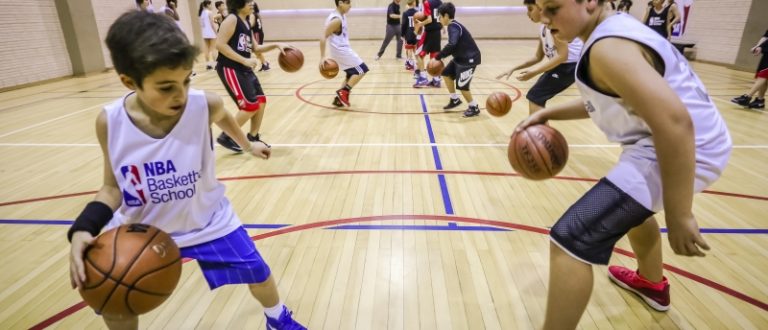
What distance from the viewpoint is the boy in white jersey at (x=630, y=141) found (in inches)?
51.2

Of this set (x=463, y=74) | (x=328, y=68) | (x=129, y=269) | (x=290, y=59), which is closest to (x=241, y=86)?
(x=290, y=59)

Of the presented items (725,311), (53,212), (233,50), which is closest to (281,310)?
(725,311)

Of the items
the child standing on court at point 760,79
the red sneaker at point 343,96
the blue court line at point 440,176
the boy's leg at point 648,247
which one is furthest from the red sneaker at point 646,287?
the child standing on court at point 760,79

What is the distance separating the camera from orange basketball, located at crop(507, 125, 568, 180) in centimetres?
211

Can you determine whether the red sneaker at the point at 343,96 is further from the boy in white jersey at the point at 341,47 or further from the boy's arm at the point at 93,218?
the boy's arm at the point at 93,218

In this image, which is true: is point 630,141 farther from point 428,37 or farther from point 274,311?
point 428,37

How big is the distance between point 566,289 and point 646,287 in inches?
41.2

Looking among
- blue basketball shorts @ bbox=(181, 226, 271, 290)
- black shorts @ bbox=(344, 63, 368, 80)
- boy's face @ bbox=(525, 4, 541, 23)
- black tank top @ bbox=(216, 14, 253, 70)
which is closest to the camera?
blue basketball shorts @ bbox=(181, 226, 271, 290)

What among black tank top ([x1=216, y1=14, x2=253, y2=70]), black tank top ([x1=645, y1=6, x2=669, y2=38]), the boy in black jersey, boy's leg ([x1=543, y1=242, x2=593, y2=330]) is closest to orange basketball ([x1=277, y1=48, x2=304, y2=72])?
black tank top ([x1=216, y1=14, x2=253, y2=70])

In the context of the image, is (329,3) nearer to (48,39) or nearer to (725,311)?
(48,39)

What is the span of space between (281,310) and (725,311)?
2.34 meters

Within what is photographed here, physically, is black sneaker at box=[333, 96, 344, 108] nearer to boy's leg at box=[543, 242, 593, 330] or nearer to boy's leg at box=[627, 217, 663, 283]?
boy's leg at box=[627, 217, 663, 283]

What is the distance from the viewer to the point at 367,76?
10.7 m

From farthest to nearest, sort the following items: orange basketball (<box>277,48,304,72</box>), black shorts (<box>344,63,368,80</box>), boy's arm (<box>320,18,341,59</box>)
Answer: black shorts (<box>344,63,368,80</box>), boy's arm (<box>320,18,341,59</box>), orange basketball (<box>277,48,304,72</box>)
